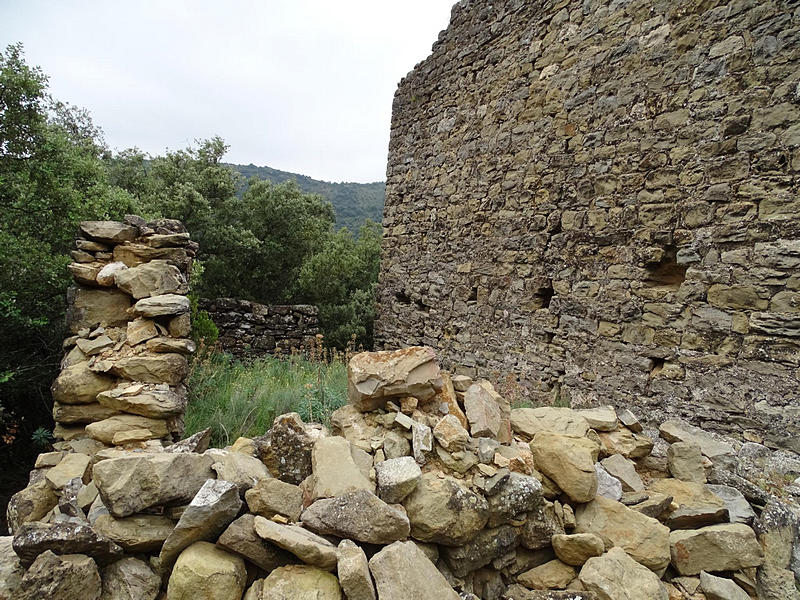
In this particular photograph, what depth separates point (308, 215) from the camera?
13.1m

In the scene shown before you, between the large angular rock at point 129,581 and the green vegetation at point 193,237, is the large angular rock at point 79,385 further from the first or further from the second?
the large angular rock at point 129,581

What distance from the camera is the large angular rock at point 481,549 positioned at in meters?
1.96

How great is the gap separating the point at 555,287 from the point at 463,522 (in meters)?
3.94

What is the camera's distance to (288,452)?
2.14 meters

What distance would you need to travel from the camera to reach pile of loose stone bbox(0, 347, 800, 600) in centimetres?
164

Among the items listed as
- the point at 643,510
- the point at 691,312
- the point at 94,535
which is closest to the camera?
the point at 94,535

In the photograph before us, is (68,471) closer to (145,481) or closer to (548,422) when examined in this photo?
(145,481)

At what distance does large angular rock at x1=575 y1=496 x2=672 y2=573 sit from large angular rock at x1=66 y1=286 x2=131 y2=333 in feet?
10.8

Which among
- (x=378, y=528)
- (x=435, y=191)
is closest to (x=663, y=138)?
(x=435, y=191)

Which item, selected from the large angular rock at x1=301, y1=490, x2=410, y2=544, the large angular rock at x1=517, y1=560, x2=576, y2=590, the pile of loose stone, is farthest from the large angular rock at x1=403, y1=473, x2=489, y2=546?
the large angular rock at x1=517, y1=560, x2=576, y2=590

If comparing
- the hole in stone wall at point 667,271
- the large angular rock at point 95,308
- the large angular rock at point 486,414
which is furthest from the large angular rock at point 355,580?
the hole in stone wall at point 667,271

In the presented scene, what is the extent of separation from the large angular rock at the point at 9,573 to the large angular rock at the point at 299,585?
84cm

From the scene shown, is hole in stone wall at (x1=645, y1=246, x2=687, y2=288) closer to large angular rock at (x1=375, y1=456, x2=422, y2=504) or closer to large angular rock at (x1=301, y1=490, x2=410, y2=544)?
large angular rock at (x1=375, y1=456, x2=422, y2=504)

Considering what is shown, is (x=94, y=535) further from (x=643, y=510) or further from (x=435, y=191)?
(x=435, y=191)
